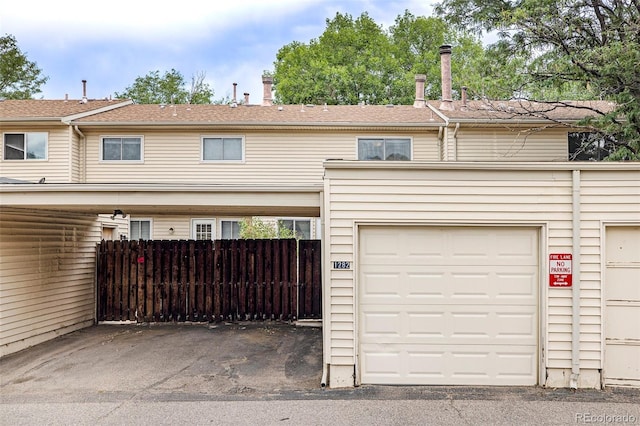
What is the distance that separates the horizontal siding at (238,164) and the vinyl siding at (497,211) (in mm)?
7709

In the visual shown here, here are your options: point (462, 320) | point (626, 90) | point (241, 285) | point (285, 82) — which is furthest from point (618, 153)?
point (285, 82)

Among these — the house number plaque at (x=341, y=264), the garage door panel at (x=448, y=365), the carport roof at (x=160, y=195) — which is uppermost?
the carport roof at (x=160, y=195)

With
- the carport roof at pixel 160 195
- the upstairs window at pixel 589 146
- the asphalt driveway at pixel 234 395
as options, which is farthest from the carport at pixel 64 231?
the upstairs window at pixel 589 146

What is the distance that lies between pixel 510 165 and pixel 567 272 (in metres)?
1.60

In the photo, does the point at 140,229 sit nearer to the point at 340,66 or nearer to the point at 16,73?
the point at 340,66

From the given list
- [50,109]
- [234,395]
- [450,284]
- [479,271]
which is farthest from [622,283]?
[50,109]

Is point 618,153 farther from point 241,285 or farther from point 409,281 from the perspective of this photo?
point 241,285

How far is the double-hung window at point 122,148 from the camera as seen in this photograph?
14.0 m

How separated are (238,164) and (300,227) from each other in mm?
2704

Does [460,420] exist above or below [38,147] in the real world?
below

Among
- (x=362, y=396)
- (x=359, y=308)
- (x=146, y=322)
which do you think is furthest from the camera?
(x=146, y=322)

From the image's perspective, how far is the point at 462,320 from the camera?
6289 millimetres

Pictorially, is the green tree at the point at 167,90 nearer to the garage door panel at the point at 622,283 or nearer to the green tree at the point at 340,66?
the green tree at the point at 340,66

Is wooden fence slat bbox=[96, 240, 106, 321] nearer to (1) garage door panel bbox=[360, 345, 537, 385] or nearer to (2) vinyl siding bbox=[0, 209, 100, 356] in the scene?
(2) vinyl siding bbox=[0, 209, 100, 356]
